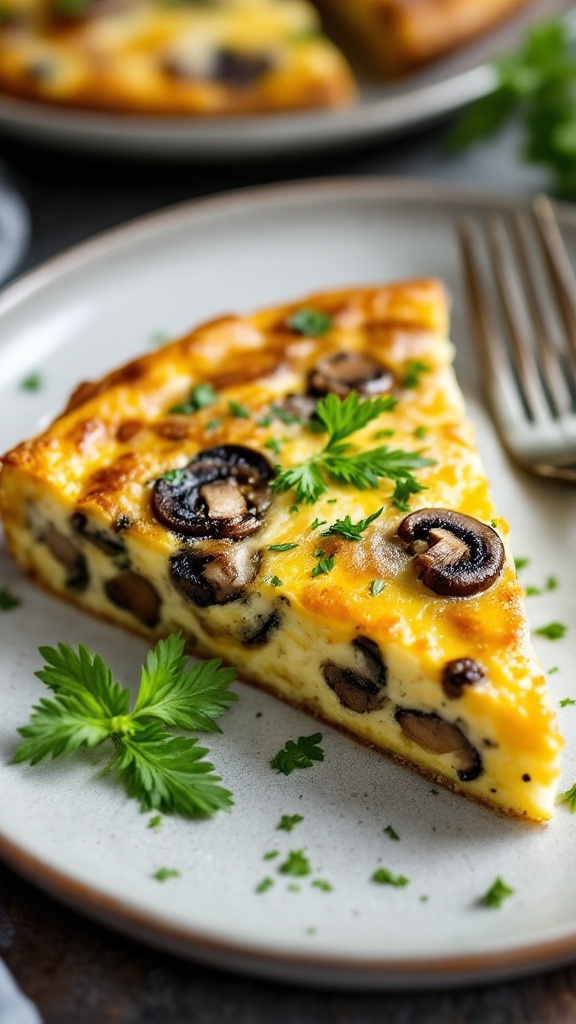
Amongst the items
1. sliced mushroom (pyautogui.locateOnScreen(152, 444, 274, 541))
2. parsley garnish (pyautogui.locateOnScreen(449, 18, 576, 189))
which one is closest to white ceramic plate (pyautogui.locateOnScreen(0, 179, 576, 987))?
sliced mushroom (pyautogui.locateOnScreen(152, 444, 274, 541))

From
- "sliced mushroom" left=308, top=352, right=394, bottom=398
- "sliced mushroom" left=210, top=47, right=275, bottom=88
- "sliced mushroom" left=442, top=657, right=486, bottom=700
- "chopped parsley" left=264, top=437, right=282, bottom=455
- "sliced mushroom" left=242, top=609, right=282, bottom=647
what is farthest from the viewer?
"sliced mushroom" left=210, top=47, right=275, bottom=88

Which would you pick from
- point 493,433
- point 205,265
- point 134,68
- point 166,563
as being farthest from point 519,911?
point 134,68

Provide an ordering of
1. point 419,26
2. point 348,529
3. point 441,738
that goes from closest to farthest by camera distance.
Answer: point 441,738 < point 348,529 < point 419,26

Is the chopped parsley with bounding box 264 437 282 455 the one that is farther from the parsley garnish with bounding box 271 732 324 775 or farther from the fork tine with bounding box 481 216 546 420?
the fork tine with bounding box 481 216 546 420

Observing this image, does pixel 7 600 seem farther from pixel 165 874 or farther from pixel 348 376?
pixel 348 376

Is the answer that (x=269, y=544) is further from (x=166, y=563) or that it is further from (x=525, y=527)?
(x=525, y=527)

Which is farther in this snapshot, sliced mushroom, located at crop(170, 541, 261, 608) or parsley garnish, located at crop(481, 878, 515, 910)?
sliced mushroom, located at crop(170, 541, 261, 608)

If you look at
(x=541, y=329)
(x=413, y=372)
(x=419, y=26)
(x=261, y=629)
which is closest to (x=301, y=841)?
(x=261, y=629)
